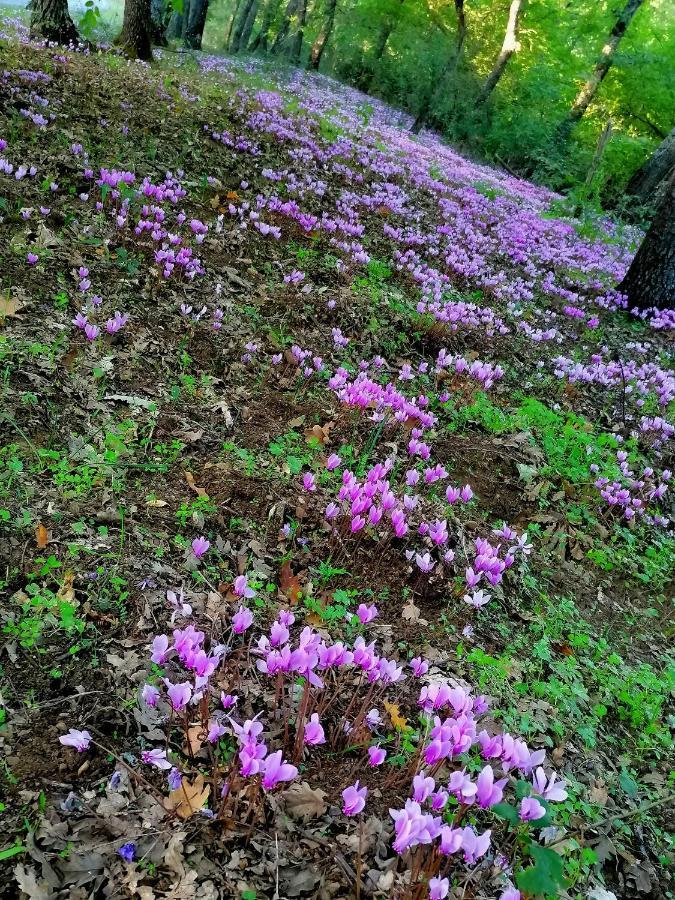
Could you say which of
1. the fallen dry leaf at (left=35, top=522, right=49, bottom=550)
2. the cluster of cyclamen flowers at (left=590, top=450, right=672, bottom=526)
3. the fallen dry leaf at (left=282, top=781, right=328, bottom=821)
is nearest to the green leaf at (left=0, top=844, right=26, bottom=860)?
the fallen dry leaf at (left=282, top=781, right=328, bottom=821)

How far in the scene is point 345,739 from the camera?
2.70 metres

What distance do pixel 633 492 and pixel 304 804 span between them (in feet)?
16.1

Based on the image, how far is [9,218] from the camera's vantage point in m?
5.63

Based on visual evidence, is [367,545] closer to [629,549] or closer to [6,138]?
[629,549]

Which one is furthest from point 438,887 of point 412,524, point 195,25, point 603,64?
point 195,25

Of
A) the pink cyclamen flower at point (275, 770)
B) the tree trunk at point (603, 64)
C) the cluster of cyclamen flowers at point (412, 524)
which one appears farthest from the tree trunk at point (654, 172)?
the pink cyclamen flower at point (275, 770)

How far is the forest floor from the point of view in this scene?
228 centimetres

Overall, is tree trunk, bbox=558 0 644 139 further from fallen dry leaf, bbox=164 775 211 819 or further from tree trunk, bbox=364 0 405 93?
fallen dry leaf, bbox=164 775 211 819

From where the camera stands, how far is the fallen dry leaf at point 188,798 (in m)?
2.18

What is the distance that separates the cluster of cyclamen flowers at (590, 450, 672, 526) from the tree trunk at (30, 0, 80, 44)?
51.7ft

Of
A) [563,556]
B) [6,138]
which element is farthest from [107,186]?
[563,556]

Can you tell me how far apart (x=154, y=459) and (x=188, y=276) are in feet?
9.67

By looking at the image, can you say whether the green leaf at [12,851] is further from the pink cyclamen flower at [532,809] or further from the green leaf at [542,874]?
the pink cyclamen flower at [532,809]

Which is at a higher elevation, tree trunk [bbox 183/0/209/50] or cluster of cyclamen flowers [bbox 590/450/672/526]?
tree trunk [bbox 183/0/209/50]
